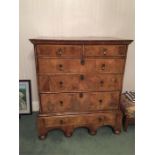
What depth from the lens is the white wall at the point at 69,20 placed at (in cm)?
245

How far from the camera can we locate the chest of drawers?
1992 mm

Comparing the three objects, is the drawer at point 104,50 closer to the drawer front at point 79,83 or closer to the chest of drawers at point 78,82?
the chest of drawers at point 78,82

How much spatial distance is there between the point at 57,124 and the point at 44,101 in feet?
1.00

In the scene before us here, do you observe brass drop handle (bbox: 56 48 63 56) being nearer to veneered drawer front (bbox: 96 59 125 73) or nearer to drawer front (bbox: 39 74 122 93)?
drawer front (bbox: 39 74 122 93)

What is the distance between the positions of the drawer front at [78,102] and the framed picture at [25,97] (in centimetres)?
66

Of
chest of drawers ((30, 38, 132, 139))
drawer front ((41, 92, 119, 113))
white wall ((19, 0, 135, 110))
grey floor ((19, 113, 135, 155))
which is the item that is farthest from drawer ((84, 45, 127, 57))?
grey floor ((19, 113, 135, 155))

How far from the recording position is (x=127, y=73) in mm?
2887

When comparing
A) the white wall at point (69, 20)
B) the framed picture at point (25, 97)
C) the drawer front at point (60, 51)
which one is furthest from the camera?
the framed picture at point (25, 97)

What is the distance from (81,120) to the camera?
220 centimetres

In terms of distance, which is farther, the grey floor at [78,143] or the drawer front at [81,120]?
the drawer front at [81,120]

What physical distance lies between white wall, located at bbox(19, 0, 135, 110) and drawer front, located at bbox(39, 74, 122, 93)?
0.70 metres

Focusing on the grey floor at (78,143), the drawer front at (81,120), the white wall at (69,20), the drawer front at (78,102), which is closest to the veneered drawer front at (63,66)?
the drawer front at (78,102)
